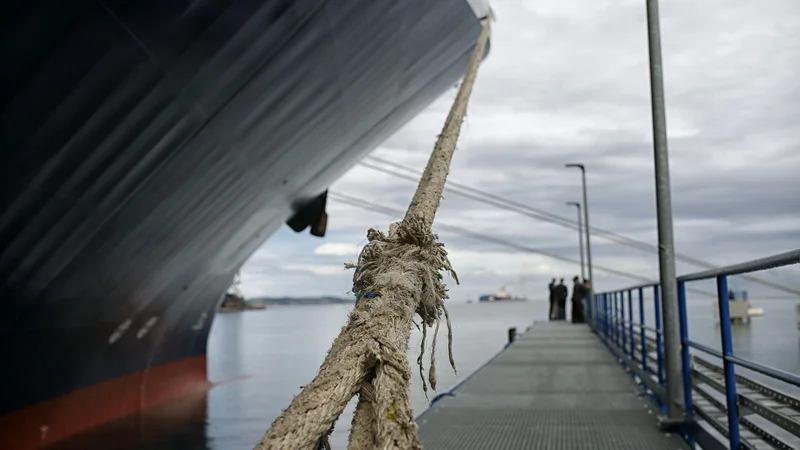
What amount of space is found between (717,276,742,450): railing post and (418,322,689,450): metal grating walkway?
3.87ft

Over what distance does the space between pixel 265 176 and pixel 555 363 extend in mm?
4852

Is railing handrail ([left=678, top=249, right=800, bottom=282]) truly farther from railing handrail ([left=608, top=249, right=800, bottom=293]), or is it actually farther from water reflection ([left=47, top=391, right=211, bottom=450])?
water reflection ([left=47, top=391, right=211, bottom=450])

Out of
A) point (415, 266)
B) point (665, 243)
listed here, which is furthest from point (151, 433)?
point (415, 266)

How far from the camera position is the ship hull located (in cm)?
509

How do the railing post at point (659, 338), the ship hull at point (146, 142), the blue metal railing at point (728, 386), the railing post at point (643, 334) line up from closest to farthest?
1. the blue metal railing at point (728, 386)
2. the ship hull at point (146, 142)
3. the railing post at point (659, 338)
4. the railing post at point (643, 334)

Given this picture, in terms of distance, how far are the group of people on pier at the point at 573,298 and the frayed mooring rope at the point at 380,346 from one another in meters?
22.3

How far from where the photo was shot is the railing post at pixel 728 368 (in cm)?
368

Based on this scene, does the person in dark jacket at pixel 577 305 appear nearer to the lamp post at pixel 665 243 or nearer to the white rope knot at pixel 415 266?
the lamp post at pixel 665 243

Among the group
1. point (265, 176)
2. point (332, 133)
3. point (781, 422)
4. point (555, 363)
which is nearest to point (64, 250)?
point (265, 176)

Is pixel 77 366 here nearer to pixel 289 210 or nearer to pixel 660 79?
pixel 289 210

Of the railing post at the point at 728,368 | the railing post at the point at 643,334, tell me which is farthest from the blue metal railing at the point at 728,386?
the railing post at the point at 643,334

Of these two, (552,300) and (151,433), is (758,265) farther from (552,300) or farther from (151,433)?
(552,300)

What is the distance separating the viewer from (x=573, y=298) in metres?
24.3

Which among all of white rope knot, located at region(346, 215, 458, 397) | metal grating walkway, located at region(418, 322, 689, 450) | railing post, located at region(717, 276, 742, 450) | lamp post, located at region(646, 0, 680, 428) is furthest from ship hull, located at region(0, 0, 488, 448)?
railing post, located at region(717, 276, 742, 450)
